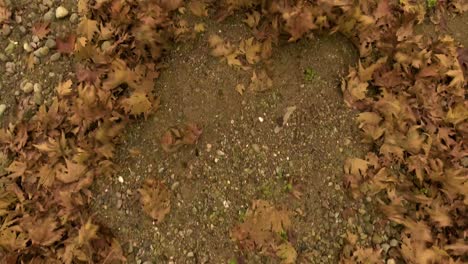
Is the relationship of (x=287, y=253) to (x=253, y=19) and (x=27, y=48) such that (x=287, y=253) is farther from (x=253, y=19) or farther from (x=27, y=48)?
(x=27, y=48)

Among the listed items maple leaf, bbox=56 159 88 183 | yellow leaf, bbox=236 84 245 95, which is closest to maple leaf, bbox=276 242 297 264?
yellow leaf, bbox=236 84 245 95

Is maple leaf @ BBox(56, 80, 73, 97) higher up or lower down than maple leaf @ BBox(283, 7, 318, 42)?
lower down

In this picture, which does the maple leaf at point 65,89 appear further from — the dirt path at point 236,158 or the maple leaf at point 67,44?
the dirt path at point 236,158

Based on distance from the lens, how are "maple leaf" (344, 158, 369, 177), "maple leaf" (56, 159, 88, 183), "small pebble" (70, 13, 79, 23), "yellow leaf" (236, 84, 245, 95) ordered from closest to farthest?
"maple leaf" (56, 159, 88, 183) → "maple leaf" (344, 158, 369, 177) → "yellow leaf" (236, 84, 245, 95) → "small pebble" (70, 13, 79, 23)

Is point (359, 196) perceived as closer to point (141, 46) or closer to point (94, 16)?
point (141, 46)

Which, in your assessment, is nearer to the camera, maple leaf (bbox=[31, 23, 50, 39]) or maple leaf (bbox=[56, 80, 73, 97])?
maple leaf (bbox=[56, 80, 73, 97])

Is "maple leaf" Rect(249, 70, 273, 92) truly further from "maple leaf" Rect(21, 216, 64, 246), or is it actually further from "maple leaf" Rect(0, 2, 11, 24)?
"maple leaf" Rect(0, 2, 11, 24)
